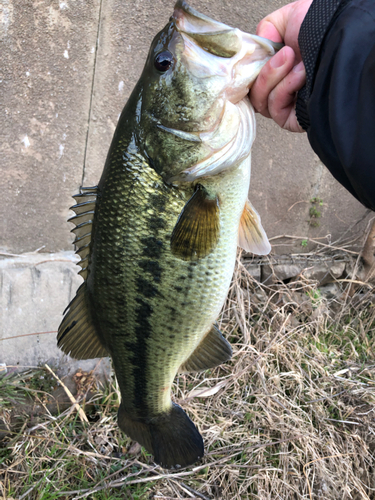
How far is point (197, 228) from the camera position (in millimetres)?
1243

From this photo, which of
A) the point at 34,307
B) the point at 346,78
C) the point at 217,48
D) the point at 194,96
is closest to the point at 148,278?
the point at 194,96

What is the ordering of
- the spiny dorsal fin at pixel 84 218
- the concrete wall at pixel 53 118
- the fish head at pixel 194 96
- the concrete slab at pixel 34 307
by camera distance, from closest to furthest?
1. the fish head at pixel 194 96
2. the spiny dorsal fin at pixel 84 218
3. the concrete wall at pixel 53 118
4. the concrete slab at pixel 34 307

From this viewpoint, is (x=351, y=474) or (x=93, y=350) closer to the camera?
(x=93, y=350)

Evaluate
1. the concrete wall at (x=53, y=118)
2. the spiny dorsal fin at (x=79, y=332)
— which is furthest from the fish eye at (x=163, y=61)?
the concrete wall at (x=53, y=118)

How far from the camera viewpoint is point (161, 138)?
1.23m

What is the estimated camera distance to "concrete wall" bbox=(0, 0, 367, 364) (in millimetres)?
2336

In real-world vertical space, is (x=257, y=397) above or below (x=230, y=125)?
below

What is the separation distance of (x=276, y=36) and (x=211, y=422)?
2.39 m

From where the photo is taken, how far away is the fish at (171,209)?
119 centimetres

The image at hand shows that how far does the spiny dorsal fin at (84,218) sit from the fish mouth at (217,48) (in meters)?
0.56

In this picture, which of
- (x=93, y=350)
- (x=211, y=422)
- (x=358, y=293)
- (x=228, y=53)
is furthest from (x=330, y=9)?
(x=358, y=293)

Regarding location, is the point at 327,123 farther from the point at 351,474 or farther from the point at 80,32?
the point at 351,474

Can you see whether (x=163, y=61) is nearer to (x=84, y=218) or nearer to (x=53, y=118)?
(x=84, y=218)

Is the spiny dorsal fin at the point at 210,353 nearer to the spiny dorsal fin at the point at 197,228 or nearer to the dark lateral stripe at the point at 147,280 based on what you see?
the dark lateral stripe at the point at 147,280
